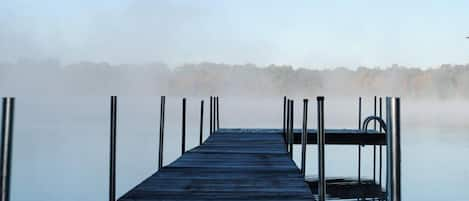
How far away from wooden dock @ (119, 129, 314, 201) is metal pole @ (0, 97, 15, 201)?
5.11 feet

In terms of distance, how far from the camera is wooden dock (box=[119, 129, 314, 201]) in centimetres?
400

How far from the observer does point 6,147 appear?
2.23 m

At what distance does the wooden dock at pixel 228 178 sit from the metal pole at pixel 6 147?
5.11 feet

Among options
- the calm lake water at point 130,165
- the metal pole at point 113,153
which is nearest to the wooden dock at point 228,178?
the metal pole at point 113,153

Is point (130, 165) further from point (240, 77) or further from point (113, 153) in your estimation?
point (240, 77)

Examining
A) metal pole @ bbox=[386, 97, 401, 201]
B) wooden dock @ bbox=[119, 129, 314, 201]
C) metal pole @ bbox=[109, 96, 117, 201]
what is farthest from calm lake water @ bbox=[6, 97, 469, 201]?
metal pole @ bbox=[386, 97, 401, 201]

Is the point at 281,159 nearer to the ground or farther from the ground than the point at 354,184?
farther from the ground

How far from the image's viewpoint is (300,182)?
4.52 meters

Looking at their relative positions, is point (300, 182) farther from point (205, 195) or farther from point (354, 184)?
point (354, 184)

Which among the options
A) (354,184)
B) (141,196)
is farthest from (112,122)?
(354,184)

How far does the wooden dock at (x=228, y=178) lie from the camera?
13.1ft

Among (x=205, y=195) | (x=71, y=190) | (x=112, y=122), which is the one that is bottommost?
(x=71, y=190)

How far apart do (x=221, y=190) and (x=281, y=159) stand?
6.31 ft

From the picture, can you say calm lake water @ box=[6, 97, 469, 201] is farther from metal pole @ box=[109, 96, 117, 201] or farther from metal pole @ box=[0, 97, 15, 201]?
metal pole @ box=[0, 97, 15, 201]
